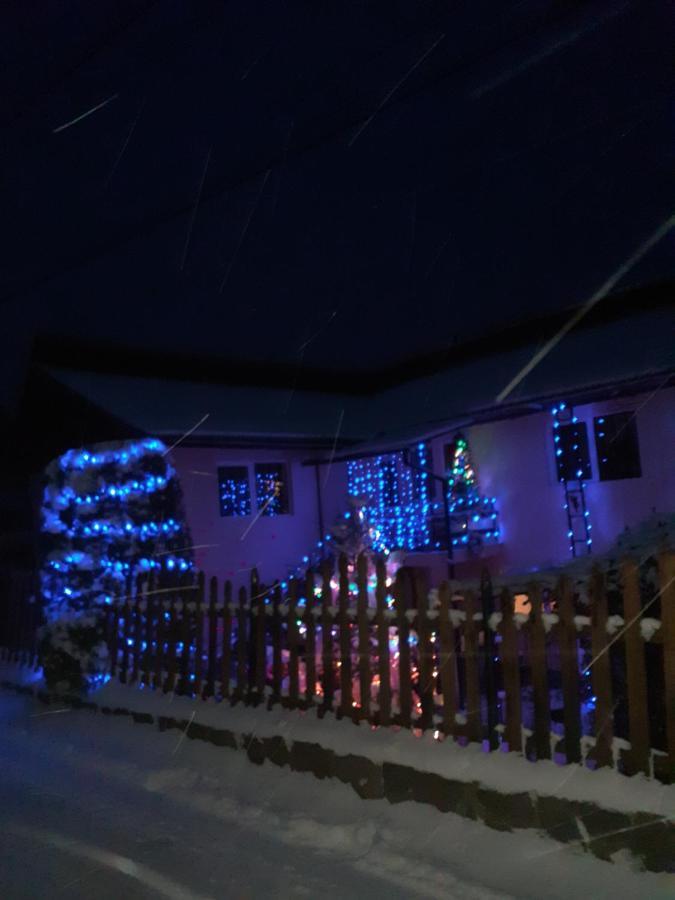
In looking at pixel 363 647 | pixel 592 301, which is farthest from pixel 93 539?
pixel 592 301

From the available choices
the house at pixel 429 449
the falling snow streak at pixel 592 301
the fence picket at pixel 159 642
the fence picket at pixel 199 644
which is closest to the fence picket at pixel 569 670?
the fence picket at pixel 199 644

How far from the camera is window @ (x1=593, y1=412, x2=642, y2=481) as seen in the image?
407 inches

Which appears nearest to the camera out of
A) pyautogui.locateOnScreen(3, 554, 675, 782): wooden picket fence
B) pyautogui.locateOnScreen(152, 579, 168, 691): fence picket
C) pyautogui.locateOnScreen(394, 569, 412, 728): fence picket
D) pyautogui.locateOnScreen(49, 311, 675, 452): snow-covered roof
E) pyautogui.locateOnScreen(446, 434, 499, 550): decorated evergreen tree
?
pyautogui.locateOnScreen(3, 554, 675, 782): wooden picket fence

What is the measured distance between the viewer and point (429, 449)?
13.2 metres

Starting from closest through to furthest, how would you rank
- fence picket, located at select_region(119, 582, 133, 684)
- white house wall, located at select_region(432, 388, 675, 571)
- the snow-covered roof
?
fence picket, located at select_region(119, 582, 133, 684) → the snow-covered roof → white house wall, located at select_region(432, 388, 675, 571)

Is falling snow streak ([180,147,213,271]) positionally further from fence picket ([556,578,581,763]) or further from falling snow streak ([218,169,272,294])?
fence picket ([556,578,581,763])

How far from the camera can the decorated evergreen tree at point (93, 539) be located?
764cm

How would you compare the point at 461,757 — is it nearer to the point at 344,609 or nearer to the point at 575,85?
the point at 344,609

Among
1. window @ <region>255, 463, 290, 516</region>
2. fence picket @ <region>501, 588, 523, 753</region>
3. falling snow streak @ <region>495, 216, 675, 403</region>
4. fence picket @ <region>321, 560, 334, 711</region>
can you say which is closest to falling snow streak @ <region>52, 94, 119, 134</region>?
fence picket @ <region>321, 560, 334, 711</region>

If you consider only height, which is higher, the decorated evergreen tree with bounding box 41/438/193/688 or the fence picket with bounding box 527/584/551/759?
the decorated evergreen tree with bounding box 41/438/193/688

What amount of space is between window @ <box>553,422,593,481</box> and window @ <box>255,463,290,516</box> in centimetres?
556

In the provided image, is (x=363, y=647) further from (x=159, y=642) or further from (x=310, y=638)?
(x=159, y=642)

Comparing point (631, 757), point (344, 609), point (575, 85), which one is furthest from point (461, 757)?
point (575, 85)

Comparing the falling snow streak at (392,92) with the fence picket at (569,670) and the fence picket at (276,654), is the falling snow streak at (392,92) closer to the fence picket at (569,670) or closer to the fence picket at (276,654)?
the fence picket at (569,670)
